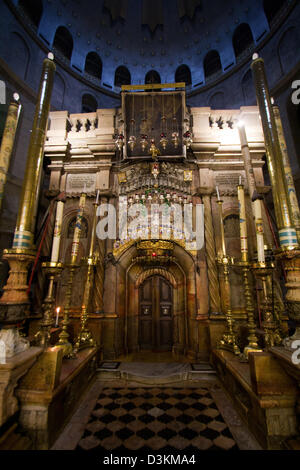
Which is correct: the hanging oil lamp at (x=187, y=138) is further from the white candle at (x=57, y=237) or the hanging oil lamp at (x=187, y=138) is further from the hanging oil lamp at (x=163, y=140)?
the white candle at (x=57, y=237)

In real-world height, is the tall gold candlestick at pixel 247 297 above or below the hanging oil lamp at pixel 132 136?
below

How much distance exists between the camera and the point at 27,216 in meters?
3.36

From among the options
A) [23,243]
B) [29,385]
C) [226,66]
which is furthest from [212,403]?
[226,66]

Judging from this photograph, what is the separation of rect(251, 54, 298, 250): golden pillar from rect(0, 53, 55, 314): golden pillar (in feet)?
12.4

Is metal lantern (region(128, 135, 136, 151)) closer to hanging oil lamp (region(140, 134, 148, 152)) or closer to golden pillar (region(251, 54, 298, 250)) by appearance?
hanging oil lamp (region(140, 134, 148, 152))

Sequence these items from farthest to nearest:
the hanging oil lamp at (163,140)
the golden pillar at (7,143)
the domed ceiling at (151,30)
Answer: the domed ceiling at (151,30), the hanging oil lamp at (163,140), the golden pillar at (7,143)

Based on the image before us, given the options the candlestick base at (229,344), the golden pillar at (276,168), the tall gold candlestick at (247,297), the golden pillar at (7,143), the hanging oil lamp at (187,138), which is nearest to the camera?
the golden pillar at (276,168)

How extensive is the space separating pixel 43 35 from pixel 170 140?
33.3ft

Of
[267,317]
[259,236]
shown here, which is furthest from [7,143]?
[267,317]

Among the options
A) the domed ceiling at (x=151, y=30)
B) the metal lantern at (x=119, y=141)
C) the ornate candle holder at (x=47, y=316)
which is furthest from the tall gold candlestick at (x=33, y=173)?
the domed ceiling at (x=151, y=30)

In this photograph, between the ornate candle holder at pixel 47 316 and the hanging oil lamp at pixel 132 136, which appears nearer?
the ornate candle holder at pixel 47 316

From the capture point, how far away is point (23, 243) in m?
3.13

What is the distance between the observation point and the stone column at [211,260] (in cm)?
571

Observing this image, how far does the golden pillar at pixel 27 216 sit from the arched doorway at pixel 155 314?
14.9ft
